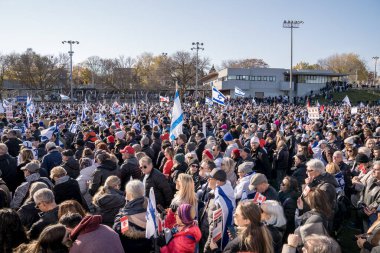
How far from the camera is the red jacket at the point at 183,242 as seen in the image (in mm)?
4078

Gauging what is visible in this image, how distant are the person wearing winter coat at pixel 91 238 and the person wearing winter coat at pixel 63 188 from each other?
2142 millimetres

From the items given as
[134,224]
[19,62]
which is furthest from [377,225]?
[19,62]

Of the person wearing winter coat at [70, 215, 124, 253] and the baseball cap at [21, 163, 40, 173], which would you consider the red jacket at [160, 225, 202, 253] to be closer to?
the person wearing winter coat at [70, 215, 124, 253]

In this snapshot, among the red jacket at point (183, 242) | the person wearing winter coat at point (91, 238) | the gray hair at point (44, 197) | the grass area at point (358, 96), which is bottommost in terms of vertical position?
the red jacket at point (183, 242)

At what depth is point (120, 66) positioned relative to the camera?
89.6 meters

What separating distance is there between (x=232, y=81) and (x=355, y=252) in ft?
201

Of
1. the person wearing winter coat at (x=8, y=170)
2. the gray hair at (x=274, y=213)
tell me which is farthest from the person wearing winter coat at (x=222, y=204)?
the person wearing winter coat at (x=8, y=170)

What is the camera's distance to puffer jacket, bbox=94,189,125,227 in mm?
4867

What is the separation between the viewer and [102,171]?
665 cm

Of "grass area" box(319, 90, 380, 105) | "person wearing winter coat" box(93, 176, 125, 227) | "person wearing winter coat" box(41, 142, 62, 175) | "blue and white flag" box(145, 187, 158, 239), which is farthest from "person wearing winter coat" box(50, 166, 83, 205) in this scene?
"grass area" box(319, 90, 380, 105)

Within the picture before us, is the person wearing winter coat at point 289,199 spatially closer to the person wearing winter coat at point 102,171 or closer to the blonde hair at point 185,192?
the blonde hair at point 185,192

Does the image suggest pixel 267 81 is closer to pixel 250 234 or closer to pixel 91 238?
pixel 250 234

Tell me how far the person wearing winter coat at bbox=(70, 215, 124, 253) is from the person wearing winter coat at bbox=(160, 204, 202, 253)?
0.69m

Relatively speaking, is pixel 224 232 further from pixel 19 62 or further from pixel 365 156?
pixel 19 62
